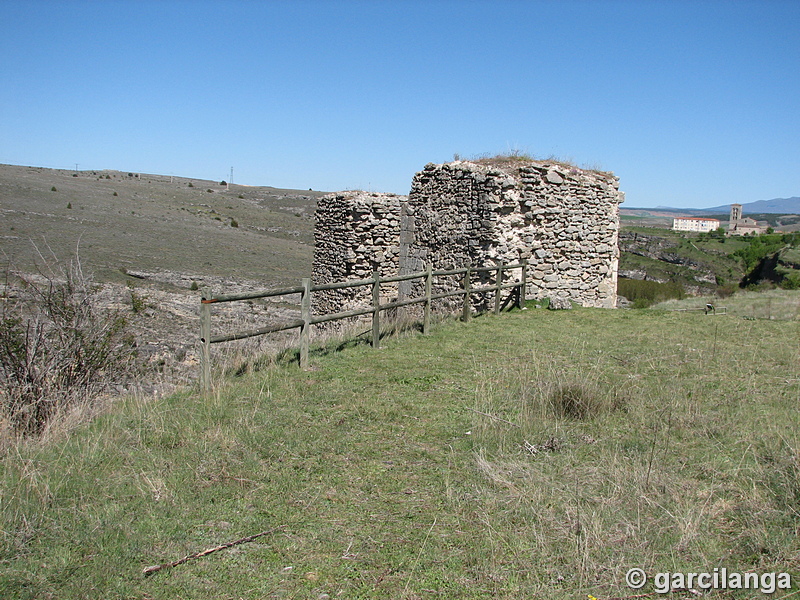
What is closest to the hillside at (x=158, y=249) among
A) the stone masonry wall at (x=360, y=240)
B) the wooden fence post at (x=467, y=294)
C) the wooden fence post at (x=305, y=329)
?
the wooden fence post at (x=305, y=329)

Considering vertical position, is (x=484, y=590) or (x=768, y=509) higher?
(x=768, y=509)

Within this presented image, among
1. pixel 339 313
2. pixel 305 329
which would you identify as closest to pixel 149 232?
pixel 339 313

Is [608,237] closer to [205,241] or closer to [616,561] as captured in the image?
[616,561]

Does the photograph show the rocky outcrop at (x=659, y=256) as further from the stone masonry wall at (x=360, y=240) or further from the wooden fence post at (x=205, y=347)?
the wooden fence post at (x=205, y=347)

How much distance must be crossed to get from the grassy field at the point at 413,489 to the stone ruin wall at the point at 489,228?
254 inches

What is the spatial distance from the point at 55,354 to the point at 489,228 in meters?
8.91

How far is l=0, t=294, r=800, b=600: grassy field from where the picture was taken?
3.29 m

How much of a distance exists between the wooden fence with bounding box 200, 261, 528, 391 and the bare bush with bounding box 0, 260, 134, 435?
4.33 feet

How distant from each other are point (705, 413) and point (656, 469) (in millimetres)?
1796

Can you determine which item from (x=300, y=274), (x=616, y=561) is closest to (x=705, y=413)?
(x=616, y=561)

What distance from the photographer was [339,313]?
9289 mm

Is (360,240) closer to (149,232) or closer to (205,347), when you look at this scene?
(205,347)

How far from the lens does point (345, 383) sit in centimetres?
728

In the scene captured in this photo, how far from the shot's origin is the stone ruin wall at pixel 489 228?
13195 millimetres
